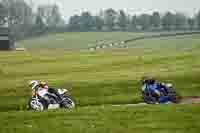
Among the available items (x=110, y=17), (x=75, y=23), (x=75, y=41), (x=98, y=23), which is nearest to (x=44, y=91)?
(x=75, y=41)

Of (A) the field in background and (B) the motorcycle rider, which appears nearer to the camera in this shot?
(A) the field in background

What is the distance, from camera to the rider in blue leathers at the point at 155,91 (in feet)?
69.1

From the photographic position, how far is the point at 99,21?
154500 millimetres

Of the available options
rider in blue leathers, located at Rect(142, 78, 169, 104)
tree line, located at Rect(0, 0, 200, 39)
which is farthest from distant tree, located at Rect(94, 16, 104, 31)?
rider in blue leathers, located at Rect(142, 78, 169, 104)

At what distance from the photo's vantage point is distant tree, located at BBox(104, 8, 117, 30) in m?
156

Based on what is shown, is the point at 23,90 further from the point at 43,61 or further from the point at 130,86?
the point at 43,61

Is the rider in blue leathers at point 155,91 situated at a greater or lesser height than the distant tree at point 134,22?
lesser

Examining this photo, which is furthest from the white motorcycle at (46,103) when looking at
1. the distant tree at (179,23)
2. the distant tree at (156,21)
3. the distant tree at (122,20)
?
the distant tree at (122,20)

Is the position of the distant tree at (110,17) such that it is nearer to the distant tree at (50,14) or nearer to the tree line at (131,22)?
the tree line at (131,22)

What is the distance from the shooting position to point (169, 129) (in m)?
14.2

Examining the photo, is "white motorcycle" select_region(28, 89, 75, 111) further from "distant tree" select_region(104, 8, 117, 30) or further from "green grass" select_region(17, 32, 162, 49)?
"distant tree" select_region(104, 8, 117, 30)

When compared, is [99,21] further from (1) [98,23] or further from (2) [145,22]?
(2) [145,22]

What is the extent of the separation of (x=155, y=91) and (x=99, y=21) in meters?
135

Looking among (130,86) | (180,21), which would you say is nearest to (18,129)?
(130,86)
